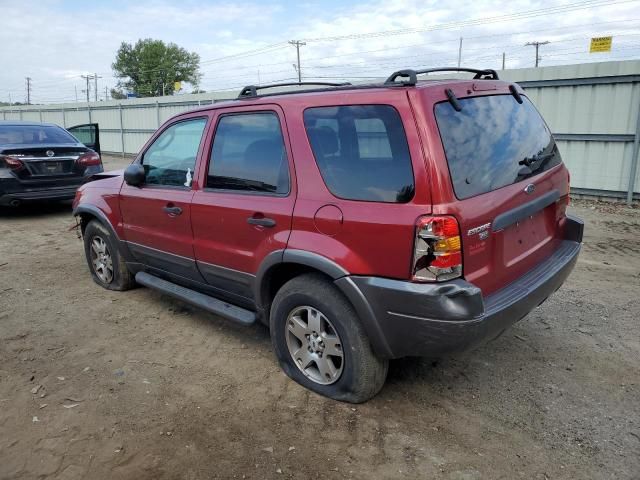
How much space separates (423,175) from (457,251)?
16.2 inches

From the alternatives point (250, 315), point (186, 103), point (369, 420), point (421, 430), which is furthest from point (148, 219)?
point (186, 103)

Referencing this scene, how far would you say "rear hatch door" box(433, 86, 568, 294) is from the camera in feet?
8.44

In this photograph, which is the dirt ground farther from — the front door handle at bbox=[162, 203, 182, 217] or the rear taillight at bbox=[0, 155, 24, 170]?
the rear taillight at bbox=[0, 155, 24, 170]

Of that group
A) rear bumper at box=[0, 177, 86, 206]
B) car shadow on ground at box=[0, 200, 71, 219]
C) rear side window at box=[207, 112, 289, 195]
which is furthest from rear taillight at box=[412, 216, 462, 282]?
car shadow on ground at box=[0, 200, 71, 219]

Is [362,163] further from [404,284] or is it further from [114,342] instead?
[114,342]

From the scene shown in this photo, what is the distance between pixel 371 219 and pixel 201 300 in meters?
1.81

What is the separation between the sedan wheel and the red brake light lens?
689 centimetres

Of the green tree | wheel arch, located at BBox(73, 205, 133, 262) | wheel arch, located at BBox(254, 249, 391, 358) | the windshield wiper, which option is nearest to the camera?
wheel arch, located at BBox(254, 249, 391, 358)

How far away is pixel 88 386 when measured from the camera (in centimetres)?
332

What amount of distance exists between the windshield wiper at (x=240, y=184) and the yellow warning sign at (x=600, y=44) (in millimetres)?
11252

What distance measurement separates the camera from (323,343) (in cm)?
304

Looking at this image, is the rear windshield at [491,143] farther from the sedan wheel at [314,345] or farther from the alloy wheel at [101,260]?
the alloy wheel at [101,260]

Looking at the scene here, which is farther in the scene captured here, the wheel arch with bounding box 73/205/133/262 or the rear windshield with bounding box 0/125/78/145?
the rear windshield with bounding box 0/125/78/145

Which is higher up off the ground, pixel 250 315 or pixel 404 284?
pixel 404 284
